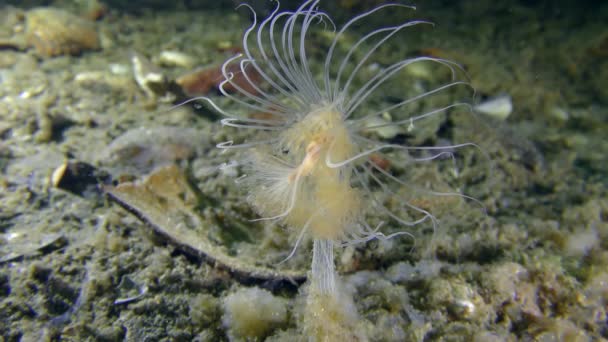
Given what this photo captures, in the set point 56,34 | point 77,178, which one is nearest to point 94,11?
point 56,34

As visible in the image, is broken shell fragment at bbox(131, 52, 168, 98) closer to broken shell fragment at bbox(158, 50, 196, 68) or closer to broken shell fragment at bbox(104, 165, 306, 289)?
broken shell fragment at bbox(158, 50, 196, 68)

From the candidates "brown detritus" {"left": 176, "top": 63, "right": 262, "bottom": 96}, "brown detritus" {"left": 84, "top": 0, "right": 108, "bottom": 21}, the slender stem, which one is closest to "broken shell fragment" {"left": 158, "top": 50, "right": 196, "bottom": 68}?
"brown detritus" {"left": 176, "top": 63, "right": 262, "bottom": 96}

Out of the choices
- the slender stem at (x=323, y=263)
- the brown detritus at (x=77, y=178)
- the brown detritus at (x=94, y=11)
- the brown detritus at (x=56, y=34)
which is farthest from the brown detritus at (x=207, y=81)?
the brown detritus at (x=94, y=11)

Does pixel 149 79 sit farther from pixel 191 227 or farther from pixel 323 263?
pixel 323 263

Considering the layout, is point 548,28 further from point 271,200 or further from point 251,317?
point 251,317

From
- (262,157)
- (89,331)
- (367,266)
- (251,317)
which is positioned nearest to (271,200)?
(262,157)

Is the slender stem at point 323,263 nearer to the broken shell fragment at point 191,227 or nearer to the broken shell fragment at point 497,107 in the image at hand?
the broken shell fragment at point 191,227
